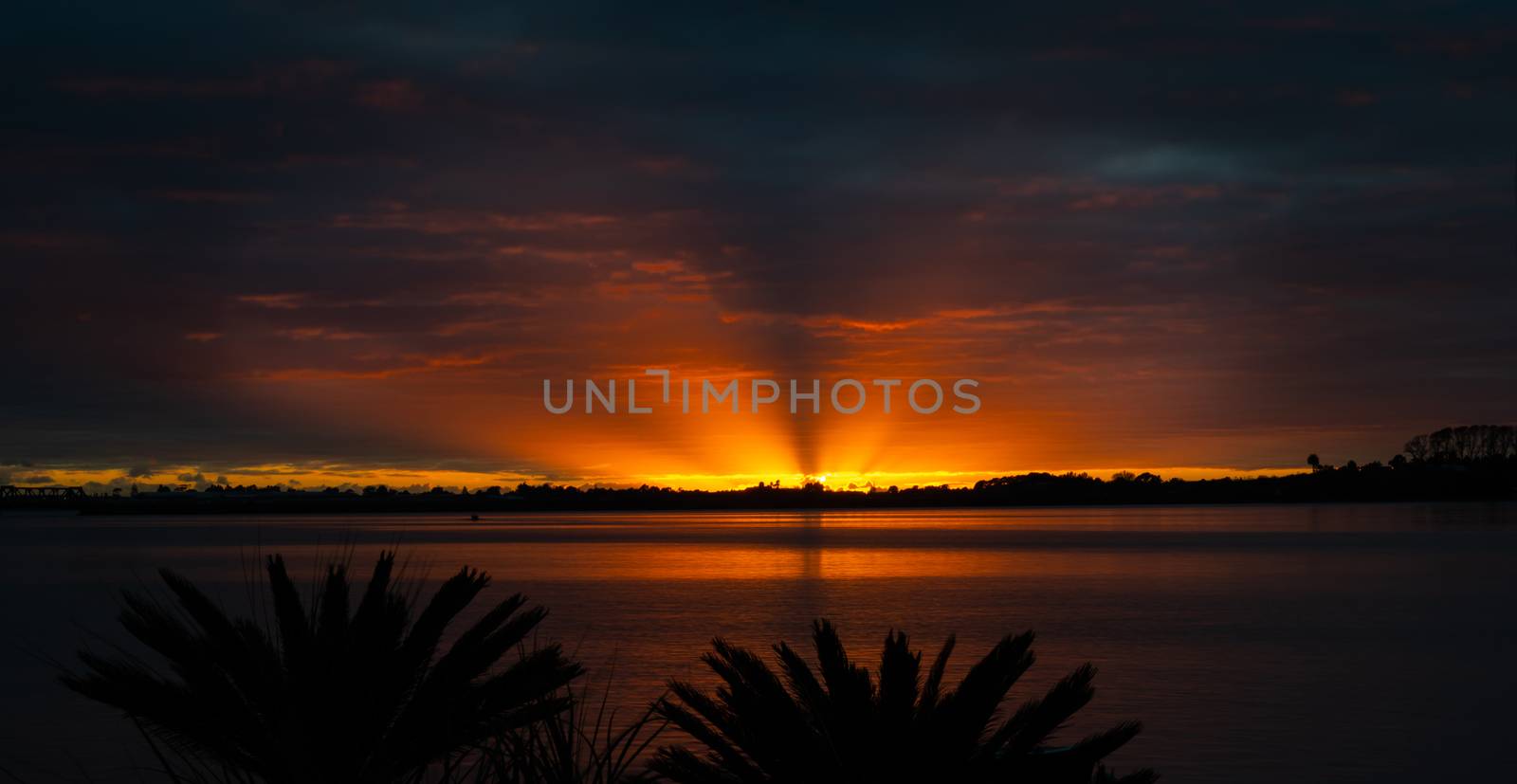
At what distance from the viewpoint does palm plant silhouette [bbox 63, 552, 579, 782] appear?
533 cm

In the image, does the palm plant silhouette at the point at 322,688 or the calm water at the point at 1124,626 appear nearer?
the palm plant silhouette at the point at 322,688

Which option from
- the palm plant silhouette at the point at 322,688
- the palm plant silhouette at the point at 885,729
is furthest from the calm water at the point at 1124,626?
the palm plant silhouette at the point at 885,729

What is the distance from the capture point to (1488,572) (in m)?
48.3

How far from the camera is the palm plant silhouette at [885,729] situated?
17.5 feet

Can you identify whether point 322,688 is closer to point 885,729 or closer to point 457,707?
point 457,707

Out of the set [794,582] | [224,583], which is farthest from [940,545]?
[224,583]

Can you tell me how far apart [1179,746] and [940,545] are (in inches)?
2582

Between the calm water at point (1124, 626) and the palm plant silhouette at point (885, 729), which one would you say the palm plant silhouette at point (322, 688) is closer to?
the palm plant silhouette at point (885, 729)

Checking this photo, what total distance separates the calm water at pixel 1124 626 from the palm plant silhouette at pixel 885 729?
7364mm

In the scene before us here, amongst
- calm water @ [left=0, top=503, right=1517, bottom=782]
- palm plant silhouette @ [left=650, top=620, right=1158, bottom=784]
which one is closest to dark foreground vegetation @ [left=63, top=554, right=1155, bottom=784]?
palm plant silhouette @ [left=650, top=620, right=1158, bottom=784]

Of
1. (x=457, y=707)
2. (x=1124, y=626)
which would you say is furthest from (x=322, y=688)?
(x=1124, y=626)

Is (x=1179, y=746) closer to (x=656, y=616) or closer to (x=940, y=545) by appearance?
(x=656, y=616)

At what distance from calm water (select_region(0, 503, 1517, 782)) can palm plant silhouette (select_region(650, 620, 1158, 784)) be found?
7364 millimetres

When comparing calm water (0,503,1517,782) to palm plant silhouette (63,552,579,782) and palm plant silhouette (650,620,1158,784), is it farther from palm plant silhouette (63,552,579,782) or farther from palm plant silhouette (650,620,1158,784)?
palm plant silhouette (650,620,1158,784)
